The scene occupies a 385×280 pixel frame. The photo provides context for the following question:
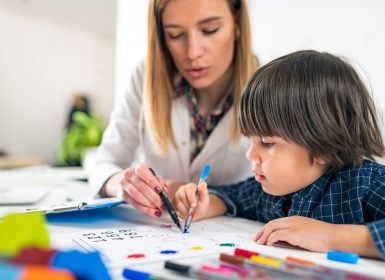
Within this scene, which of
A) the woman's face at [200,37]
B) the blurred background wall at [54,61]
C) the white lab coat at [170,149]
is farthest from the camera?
the blurred background wall at [54,61]

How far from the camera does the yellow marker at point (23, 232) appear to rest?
0.45 m

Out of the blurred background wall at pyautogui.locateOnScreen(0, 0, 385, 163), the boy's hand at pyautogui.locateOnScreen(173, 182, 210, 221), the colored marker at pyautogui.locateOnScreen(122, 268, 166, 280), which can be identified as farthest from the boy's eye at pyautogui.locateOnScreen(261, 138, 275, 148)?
the blurred background wall at pyautogui.locateOnScreen(0, 0, 385, 163)

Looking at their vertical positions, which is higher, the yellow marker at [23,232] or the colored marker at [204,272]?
the yellow marker at [23,232]

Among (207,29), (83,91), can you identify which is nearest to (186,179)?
(207,29)

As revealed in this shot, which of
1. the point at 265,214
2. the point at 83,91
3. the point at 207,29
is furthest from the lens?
the point at 83,91

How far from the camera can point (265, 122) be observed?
0.78 m

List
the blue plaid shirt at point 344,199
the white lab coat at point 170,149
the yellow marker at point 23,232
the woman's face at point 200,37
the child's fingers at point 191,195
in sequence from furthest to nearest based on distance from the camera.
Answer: the white lab coat at point 170,149, the woman's face at point 200,37, the child's fingers at point 191,195, the blue plaid shirt at point 344,199, the yellow marker at point 23,232

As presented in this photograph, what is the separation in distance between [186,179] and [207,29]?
0.37 metres

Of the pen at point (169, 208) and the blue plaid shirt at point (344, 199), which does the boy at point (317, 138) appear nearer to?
the blue plaid shirt at point (344, 199)

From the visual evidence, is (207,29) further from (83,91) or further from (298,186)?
(83,91)

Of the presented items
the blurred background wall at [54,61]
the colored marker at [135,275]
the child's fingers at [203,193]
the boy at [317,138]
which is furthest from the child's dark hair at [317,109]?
the blurred background wall at [54,61]

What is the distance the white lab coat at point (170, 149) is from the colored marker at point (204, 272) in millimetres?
594

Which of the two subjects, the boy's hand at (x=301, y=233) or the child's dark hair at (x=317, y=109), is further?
the child's dark hair at (x=317, y=109)

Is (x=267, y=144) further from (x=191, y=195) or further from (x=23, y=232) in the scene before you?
(x=23, y=232)
